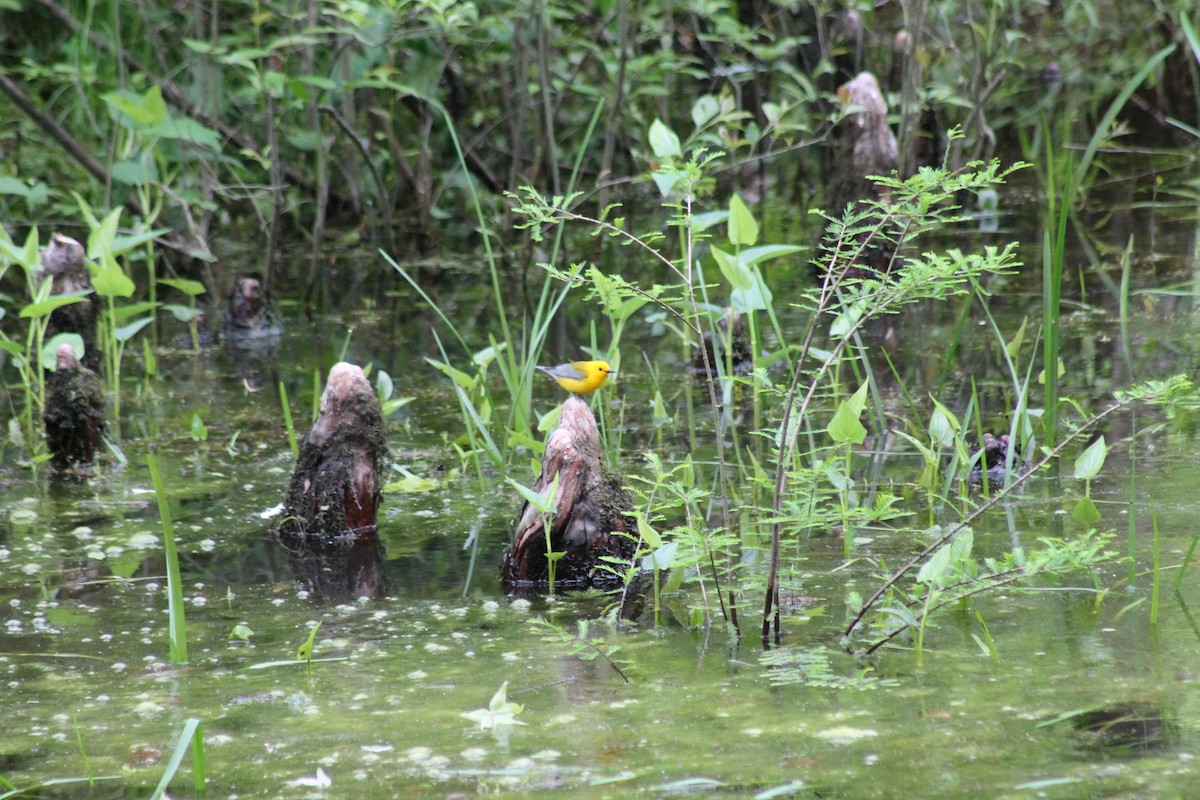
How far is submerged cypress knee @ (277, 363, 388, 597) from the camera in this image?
327 centimetres

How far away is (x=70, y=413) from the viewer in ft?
12.6

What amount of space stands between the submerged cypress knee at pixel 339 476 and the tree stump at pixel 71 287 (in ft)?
4.91

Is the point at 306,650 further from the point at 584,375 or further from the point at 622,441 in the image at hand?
the point at 622,441

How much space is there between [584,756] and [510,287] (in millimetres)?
4650

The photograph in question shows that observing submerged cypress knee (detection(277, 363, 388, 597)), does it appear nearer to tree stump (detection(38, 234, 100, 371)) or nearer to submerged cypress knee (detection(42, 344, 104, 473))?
submerged cypress knee (detection(42, 344, 104, 473))

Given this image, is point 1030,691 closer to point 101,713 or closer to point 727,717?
point 727,717

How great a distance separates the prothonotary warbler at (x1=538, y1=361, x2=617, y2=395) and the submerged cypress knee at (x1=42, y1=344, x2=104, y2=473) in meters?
1.39

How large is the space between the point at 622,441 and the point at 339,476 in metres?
1.01

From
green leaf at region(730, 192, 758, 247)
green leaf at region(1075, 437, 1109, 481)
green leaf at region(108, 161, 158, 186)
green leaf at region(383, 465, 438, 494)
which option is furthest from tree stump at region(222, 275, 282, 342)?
green leaf at region(1075, 437, 1109, 481)

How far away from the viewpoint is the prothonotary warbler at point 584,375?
11.9ft

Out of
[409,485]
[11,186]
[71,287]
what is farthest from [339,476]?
[11,186]

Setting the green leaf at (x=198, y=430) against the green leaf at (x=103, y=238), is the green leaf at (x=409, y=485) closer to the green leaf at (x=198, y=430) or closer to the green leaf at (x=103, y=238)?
the green leaf at (x=198, y=430)

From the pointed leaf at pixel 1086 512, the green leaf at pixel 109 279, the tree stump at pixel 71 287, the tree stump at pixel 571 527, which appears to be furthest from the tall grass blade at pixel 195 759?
the tree stump at pixel 71 287

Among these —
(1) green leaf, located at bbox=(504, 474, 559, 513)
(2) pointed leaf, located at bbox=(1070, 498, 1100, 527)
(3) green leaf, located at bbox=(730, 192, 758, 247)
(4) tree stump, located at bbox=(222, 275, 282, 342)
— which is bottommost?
(2) pointed leaf, located at bbox=(1070, 498, 1100, 527)
